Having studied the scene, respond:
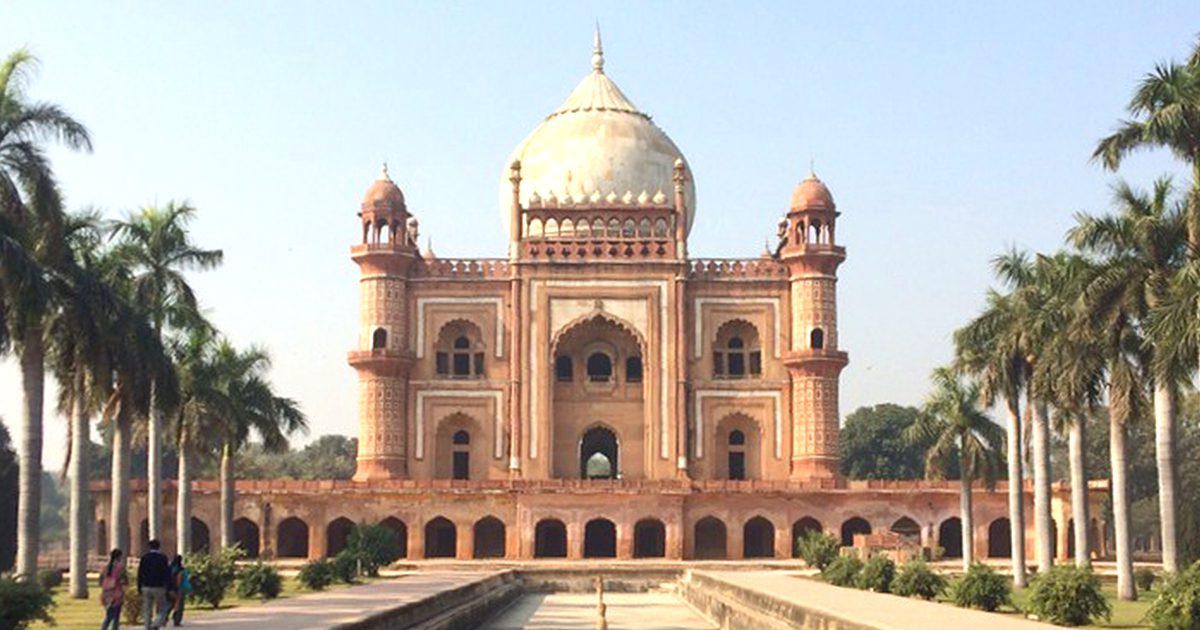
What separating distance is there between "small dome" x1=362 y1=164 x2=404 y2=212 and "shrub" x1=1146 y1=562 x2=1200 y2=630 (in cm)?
3838

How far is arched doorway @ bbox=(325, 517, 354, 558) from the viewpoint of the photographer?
161 feet

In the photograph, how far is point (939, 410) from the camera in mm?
40812

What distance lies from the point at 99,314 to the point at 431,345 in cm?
2781

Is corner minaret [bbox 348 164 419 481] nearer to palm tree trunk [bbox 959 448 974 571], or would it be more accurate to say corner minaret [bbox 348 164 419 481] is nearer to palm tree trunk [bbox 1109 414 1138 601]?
palm tree trunk [bbox 959 448 974 571]

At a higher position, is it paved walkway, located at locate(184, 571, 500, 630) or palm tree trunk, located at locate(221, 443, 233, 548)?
palm tree trunk, located at locate(221, 443, 233, 548)

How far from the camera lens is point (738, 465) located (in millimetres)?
53469

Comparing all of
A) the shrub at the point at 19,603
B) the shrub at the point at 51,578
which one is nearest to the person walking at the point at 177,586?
the shrub at the point at 19,603

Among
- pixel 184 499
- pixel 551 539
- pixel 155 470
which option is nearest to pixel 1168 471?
pixel 155 470

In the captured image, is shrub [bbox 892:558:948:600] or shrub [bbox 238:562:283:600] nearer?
shrub [bbox 892:558:948:600]

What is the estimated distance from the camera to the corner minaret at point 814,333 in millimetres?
51375

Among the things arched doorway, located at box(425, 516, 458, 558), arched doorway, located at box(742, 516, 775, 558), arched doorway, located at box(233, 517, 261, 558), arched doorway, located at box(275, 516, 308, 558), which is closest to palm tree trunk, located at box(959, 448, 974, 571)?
arched doorway, located at box(742, 516, 775, 558)

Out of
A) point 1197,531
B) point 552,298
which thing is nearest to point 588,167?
point 552,298

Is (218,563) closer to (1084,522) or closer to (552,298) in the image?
(1084,522)

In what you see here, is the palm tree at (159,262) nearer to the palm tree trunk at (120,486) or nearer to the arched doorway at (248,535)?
the palm tree trunk at (120,486)
